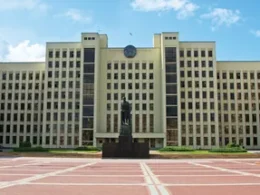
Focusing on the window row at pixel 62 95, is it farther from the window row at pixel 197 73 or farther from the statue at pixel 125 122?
the statue at pixel 125 122

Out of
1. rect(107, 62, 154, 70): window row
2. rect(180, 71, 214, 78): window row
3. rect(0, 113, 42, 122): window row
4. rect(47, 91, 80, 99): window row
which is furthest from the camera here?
rect(0, 113, 42, 122): window row

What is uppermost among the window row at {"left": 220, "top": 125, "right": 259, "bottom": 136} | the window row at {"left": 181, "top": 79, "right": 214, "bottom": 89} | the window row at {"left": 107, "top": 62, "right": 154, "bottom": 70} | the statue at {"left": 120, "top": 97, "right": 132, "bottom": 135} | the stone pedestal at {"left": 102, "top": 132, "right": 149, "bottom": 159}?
the window row at {"left": 107, "top": 62, "right": 154, "bottom": 70}

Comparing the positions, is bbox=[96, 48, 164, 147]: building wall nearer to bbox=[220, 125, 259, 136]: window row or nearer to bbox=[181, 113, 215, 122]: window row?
bbox=[181, 113, 215, 122]: window row

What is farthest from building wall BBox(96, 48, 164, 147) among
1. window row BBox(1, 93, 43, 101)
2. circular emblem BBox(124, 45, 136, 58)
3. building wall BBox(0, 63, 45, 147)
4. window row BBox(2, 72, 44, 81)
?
window row BBox(2, 72, 44, 81)

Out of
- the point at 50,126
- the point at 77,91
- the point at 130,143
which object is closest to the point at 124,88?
the point at 77,91

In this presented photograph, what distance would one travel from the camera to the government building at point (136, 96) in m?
72.7

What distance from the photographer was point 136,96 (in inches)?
2970

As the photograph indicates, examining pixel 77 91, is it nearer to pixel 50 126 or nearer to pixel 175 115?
pixel 50 126

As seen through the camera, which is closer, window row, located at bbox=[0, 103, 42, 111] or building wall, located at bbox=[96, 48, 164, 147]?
building wall, located at bbox=[96, 48, 164, 147]

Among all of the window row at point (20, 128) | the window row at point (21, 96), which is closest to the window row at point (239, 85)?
the window row at point (21, 96)

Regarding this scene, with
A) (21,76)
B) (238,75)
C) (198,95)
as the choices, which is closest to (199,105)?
(198,95)

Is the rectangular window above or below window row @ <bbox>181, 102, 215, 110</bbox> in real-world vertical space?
above

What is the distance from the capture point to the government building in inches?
2862

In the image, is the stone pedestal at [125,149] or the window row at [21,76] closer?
the stone pedestal at [125,149]
